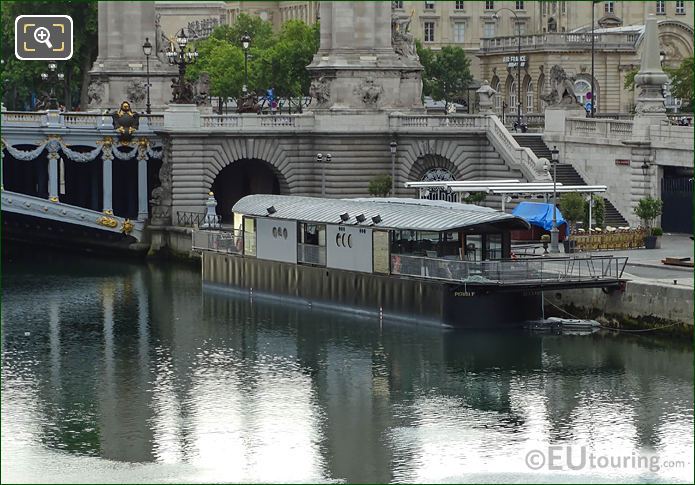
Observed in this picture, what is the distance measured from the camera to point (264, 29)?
16825 cm

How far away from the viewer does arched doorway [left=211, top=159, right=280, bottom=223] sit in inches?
4365

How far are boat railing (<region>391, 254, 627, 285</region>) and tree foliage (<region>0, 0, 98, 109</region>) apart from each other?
5326 cm

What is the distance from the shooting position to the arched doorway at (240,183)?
11088 centimetres

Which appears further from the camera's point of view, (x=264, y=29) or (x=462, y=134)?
(x=264, y=29)

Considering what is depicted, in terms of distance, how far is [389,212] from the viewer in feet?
269

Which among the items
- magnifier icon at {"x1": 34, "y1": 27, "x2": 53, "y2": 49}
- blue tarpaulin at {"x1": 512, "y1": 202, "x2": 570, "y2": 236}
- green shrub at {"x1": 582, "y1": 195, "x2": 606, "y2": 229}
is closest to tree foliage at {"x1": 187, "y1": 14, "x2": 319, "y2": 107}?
green shrub at {"x1": 582, "y1": 195, "x2": 606, "y2": 229}

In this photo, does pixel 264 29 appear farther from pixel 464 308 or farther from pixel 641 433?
pixel 641 433

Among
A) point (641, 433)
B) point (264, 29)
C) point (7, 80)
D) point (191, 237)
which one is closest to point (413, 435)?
point (641, 433)

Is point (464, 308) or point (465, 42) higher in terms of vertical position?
point (465, 42)

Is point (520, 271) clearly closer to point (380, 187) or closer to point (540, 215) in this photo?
point (540, 215)

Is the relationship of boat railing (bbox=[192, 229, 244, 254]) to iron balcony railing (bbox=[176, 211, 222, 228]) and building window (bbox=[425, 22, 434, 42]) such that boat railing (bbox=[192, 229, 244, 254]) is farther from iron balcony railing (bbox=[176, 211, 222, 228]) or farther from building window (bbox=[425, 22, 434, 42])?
building window (bbox=[425, 22, 434, 42])

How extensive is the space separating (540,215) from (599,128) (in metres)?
11.8

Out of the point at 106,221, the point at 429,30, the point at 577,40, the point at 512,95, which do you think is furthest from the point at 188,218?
the point at 429,30

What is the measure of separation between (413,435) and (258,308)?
83.9 feet
